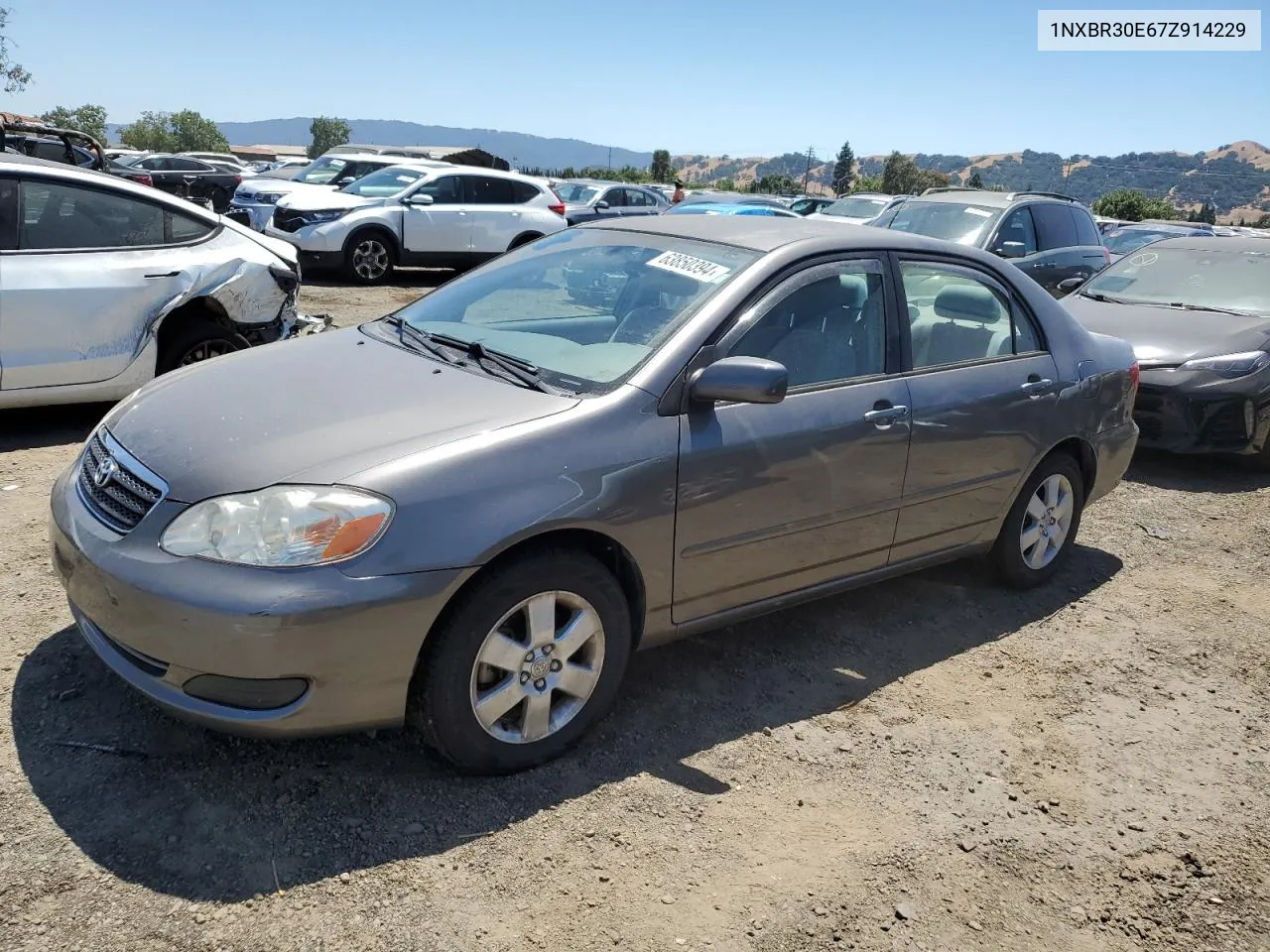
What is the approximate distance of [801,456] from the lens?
11.6 ft

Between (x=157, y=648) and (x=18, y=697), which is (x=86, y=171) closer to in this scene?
(x=18, y=697)

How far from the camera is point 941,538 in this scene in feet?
14.0

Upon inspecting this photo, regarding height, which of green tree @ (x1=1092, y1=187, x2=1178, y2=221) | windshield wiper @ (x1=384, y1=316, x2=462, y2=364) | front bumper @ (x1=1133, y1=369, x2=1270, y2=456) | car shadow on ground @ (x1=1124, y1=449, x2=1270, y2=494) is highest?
green tree @ (x1=1092, y1=187, x2=1178, y2=221)

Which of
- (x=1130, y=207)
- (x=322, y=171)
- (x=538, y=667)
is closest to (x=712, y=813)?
(x=538, y=667)

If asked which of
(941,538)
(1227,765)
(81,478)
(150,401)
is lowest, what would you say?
(1227,765)

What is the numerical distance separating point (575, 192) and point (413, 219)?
7.82 m

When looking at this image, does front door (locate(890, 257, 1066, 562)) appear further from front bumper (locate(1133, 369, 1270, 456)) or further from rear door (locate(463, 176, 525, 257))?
rear door (locate(463, 176, 525, 257))

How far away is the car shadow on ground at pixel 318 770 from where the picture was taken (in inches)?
104

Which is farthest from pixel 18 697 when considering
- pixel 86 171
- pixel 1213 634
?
pixel 1213 634

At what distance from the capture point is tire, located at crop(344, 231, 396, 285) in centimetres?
1369

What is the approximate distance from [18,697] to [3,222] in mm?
3462

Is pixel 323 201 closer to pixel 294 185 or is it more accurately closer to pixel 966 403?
pixel 294 185

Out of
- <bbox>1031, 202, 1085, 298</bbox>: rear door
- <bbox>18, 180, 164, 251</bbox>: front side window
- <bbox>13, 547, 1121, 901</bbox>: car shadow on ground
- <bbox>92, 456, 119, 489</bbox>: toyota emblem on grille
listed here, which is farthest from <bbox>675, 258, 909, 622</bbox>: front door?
<bbox>1031, 202, 1085, 298</bbox>: rear door

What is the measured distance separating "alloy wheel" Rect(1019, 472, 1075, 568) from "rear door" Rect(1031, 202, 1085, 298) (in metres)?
6.43
